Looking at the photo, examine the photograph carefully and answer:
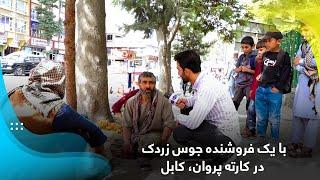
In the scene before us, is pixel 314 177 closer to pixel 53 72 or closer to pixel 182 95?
pixel 182 95

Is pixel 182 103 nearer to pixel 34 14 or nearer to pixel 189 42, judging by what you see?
pixel 189 42

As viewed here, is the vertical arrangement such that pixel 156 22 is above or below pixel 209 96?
above

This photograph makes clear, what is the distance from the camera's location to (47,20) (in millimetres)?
2164

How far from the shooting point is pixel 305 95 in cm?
289

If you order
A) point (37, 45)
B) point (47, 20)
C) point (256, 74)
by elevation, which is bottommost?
point (256, 74)

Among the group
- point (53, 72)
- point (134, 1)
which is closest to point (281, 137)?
point (134, 1)

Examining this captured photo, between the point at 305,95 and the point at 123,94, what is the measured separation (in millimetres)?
1180

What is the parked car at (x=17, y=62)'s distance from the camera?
2078mm

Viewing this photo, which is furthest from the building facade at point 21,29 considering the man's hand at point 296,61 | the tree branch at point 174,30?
the man's hand at point 296,61

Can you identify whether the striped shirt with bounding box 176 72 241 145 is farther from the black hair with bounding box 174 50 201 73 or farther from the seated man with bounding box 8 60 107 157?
Answer: the seated man with bounding box 8 60 107 157

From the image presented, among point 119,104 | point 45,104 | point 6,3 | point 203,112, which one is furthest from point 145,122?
point 6,3

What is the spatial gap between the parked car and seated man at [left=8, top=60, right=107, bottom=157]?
37 millimetres

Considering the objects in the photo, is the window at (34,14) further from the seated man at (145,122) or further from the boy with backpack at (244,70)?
the boy with backpack at (244,70)

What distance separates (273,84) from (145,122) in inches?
34.8
